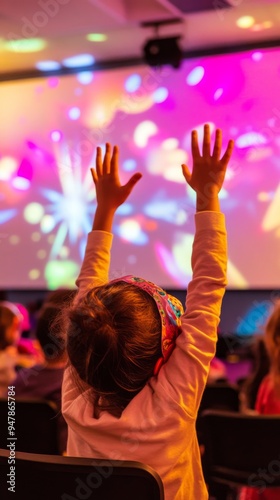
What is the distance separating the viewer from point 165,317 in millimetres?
1226

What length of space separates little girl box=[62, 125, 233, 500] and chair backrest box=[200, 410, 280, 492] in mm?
1023

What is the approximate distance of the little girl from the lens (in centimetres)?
118

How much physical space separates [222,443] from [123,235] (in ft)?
12.0

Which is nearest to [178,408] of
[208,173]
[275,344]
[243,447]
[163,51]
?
[208,173]

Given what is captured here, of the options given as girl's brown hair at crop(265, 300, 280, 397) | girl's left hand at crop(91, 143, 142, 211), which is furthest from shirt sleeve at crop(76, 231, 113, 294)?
girl's brown hair at crop(265, 300, 280, 397)

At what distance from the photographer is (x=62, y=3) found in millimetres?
4844

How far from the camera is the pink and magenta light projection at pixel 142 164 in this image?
543 centimetres

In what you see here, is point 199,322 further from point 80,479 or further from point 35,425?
point 35,425

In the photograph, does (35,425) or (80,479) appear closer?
(80,479)

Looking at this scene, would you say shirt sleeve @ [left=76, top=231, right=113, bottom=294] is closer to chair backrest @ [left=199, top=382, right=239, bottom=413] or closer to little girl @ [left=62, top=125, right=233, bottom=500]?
little girl @ [left=62, top=125, right=233, bottom=500]

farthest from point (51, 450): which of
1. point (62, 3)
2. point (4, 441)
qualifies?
point (62, 3)

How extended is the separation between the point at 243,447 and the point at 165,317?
1315 millimetres

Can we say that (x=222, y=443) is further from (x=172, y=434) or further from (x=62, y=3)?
(x=62, y=3)

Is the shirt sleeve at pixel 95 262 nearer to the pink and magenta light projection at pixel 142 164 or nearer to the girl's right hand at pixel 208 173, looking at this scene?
the girl's right hand at pixel 208 173
